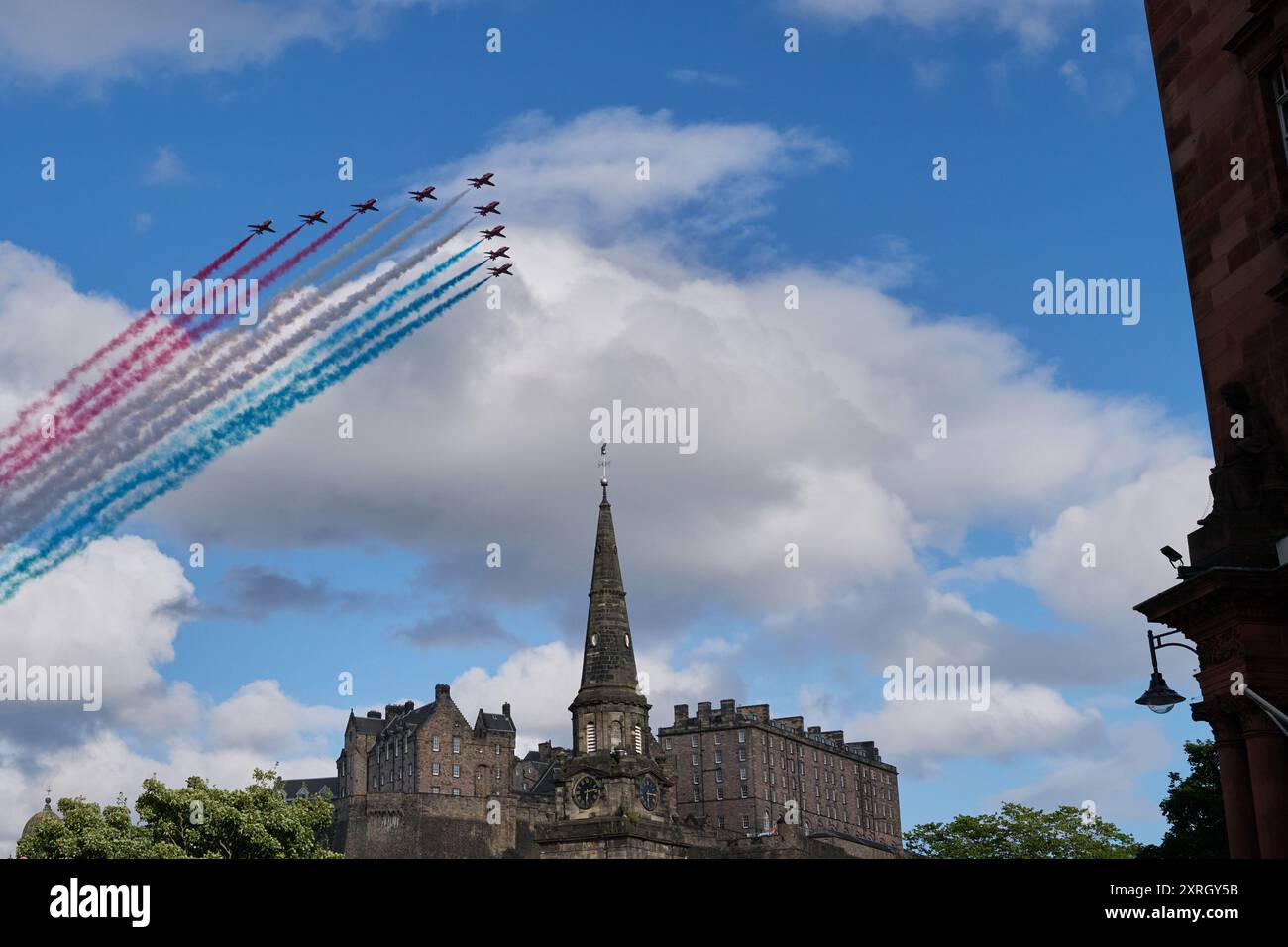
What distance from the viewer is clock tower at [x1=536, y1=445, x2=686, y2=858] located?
353ft

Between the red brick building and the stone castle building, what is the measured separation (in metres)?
82.5

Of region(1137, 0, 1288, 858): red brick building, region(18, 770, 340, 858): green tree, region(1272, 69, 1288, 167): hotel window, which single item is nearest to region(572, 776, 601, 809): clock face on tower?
region(18, 770, 340, 858): green tree

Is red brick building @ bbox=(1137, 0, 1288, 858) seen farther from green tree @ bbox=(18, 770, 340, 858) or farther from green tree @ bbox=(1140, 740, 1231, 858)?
green tree @ bbox=(18, 770, 340, 858)

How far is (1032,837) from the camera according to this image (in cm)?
10512

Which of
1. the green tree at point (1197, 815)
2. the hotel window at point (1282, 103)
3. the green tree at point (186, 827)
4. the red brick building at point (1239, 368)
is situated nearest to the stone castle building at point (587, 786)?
the green tree at point (186, 827)

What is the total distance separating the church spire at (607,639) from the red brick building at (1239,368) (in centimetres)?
8414

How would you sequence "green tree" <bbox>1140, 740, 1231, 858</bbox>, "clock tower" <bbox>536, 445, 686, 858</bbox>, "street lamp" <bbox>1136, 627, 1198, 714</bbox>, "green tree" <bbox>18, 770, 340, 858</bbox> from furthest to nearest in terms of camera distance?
"clock tower" <bbox>536, 445, 686, 858</bbox>, "green tree" <bbox>18, 770, 340, 858</bbox>, "green tree" <bbox>1140, 740, 1231, 858</bbox>, "street lamp" <bbox>1136, 627, 1198, 714</bbox>

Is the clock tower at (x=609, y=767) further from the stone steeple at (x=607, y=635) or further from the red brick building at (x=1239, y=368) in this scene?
the red brick building at (x=1239, y=368)

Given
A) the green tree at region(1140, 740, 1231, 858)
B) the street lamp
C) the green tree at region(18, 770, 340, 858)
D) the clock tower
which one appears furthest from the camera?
the clock tower

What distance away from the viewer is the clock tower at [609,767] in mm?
107500
